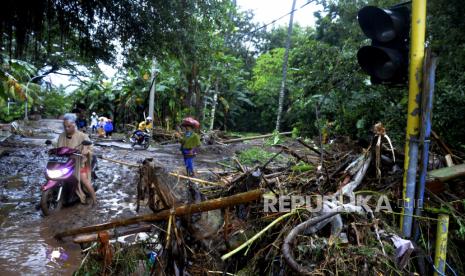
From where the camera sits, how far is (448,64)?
665cm

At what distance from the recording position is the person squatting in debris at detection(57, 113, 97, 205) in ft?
21.7

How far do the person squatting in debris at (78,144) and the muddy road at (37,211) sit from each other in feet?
1.54

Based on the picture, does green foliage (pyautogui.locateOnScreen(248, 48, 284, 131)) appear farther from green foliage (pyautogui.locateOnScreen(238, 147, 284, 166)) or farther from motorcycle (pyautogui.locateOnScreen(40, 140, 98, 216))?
motorcycle (pyautogui.locateOnScreen(40, 140, 98, 216))

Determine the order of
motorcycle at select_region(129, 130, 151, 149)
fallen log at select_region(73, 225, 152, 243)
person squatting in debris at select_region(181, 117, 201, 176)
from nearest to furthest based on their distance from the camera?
1. fallen log at select_region(73, 225, 152, 243)
2. person squatting in debris at select_region(181, 117, 201, 176)
3. motorcycle at select_region(129, 130, 151, 149)

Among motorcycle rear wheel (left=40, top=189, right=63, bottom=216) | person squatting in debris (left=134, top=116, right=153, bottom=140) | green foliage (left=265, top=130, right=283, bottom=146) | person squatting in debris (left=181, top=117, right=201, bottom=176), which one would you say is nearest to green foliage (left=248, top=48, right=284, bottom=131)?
green foliage (left=265, top=130, right=283, bottom=146)

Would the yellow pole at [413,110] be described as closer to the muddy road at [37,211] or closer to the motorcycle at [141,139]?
the muddy road at [37,211]

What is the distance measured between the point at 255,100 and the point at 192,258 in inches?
1227

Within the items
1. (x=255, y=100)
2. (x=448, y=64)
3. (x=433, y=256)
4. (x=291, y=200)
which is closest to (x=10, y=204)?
(x=291, y=200)

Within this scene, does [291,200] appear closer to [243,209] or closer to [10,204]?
[243,209]

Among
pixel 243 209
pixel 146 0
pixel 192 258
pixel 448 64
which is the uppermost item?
pixel 146 0

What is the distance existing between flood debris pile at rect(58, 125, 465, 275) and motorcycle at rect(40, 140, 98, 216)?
119 inches

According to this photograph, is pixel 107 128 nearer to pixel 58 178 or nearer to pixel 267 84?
pixel 58 178

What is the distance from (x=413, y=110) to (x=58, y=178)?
564 cm

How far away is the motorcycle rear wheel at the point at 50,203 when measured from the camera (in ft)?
20.9
